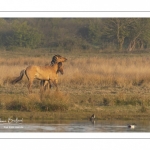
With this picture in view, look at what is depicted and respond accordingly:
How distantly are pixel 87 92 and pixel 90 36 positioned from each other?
20.4 m

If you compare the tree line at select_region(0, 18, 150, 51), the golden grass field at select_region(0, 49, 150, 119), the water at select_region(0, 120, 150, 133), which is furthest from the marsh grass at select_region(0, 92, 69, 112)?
the tree line at select_region(0, 18, 150, 51)

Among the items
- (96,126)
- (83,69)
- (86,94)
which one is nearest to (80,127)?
(96,126)

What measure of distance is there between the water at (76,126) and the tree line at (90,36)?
20.1m

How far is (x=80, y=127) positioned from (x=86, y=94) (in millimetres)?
5066

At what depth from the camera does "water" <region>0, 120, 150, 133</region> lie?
13.5 m

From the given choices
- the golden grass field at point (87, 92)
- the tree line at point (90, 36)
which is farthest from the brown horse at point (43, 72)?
the tree line at point (90, 36)

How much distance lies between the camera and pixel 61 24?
141ft

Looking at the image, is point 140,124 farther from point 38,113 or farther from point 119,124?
point 38,113

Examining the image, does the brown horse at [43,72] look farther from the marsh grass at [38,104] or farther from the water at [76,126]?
the water at [76,126]

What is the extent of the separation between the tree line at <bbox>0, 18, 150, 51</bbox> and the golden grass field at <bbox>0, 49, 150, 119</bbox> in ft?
18.1

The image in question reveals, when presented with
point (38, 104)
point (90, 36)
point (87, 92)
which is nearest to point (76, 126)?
point (38, 104)

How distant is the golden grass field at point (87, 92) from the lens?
15.9 metres

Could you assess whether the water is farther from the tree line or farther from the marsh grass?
the tree line

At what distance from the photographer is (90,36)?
39.5 metres
